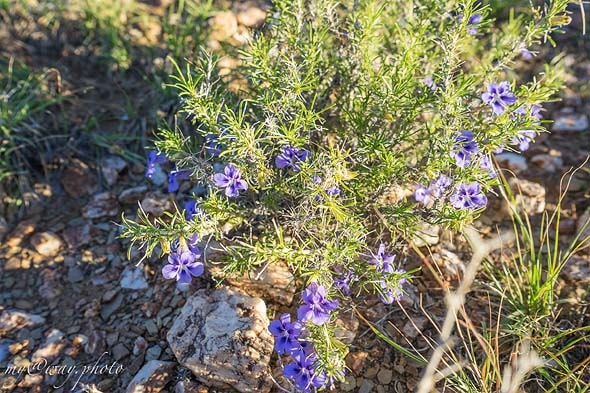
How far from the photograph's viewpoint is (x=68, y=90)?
4.08m

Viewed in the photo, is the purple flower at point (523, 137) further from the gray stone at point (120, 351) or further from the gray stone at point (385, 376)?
the gray stone at point (120, 351)

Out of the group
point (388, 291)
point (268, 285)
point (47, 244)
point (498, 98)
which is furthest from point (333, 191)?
point (47, 244)

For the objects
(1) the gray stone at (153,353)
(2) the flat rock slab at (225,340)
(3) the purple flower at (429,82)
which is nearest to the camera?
(2) the flat rock slab at (225,340)

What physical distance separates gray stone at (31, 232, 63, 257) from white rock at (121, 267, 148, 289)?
0.43m

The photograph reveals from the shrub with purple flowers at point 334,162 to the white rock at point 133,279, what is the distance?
442mm

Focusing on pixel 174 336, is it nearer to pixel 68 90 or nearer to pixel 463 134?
pixel 463 134

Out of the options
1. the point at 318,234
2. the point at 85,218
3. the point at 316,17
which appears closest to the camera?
the point at 318,234

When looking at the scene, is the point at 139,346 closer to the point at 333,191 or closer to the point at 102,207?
the point at 102,207

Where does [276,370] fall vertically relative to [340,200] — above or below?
below

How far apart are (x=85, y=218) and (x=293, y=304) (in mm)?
1286

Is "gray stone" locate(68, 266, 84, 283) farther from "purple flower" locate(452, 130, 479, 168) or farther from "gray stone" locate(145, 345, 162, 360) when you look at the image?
"purple flower" locate(452, 130, 479, 168)

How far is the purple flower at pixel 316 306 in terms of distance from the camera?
8.28 ft

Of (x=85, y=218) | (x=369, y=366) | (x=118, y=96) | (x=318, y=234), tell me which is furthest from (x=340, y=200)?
(x=118, y=96)

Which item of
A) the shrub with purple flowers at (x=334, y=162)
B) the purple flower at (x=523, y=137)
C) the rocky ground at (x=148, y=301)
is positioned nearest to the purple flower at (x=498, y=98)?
the shrub with purple flowers at (x=334, y=162)
